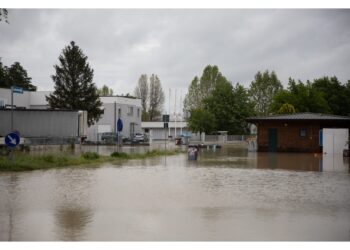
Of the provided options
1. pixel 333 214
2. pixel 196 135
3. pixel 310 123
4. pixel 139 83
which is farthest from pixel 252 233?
pixel 139 83

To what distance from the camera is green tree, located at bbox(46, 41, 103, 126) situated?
5669cm

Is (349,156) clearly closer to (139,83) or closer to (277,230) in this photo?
(277,230)

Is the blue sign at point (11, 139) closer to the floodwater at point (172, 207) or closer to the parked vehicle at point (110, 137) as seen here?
the floodwater at point (172, 207)

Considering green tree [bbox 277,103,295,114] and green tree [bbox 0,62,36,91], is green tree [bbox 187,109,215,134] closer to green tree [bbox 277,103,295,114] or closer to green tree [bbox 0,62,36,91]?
green tree [bbox 277,103,295,114]

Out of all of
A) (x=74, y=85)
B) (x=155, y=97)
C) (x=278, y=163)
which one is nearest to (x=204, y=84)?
Result: (x=155, y=97)

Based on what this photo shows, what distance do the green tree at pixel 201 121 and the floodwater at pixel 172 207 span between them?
1780 inches

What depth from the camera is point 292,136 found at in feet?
127

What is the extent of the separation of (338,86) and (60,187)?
209ft

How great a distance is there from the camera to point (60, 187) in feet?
43.8

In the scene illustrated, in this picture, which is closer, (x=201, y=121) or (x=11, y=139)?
(x=11, y=139)

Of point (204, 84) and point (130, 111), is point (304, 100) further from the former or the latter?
point (130, 111)

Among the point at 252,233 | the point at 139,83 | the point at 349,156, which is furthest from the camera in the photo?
the point at 139,83

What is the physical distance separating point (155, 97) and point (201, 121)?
1300 inches
